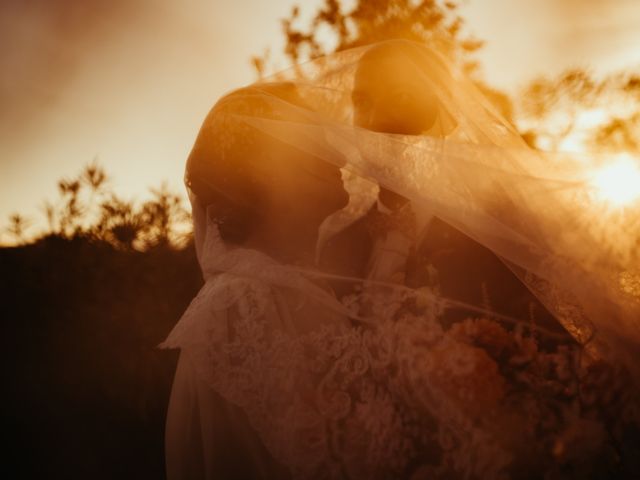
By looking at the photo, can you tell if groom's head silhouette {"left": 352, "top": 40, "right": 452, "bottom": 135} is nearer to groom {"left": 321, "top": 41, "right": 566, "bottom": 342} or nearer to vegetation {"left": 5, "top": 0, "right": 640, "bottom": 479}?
groom {"left": 321, "top": 41, "right": 566, "bottom": 342}

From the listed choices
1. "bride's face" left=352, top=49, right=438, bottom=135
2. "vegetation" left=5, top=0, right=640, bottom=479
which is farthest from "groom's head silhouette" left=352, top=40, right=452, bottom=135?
"vegetation" left=5, top=0, right=640, bottom=479

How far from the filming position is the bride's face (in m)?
1.72

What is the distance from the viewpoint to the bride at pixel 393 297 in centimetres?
110

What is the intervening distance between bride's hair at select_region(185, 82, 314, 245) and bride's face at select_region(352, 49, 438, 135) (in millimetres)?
353

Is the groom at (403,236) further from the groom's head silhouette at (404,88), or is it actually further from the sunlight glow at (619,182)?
the sunlight glow at (619,182)

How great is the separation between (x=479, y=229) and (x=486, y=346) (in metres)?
0.43

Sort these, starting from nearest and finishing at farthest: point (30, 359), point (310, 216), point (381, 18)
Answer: point (310, 216) < point (381, 18) < point (30, 359)

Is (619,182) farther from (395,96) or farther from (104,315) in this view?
(104,315)

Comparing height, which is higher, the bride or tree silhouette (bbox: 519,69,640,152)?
tree silhouette (bbox: 519,69,640,152)

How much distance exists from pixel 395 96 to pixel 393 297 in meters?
0.94

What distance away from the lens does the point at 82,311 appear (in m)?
4.00

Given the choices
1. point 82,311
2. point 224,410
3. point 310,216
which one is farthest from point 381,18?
point 82,311

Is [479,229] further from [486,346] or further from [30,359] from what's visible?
[30,359]

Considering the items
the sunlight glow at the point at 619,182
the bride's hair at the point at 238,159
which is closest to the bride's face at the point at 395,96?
the bride's hair at the point at 238,159
